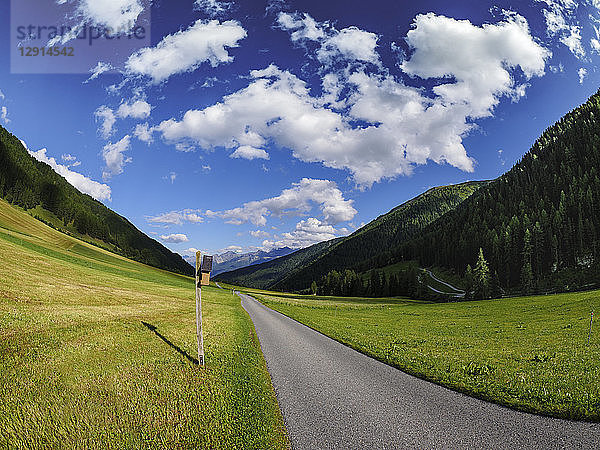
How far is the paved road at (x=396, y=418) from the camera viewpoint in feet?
21.5

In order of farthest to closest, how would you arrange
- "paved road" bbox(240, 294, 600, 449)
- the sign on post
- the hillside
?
the hillside
the sign on post
"paved road" bbox(240, 294, 600, 449)

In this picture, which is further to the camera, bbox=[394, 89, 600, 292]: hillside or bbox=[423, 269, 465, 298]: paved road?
bbox=[423, 269, 465, 298]: paved road

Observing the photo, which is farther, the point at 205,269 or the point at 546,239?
the point at 546,239

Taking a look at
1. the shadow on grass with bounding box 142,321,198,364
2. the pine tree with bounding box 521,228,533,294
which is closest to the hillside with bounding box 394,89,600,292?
the pine tree with bounding box 521,228,533,294

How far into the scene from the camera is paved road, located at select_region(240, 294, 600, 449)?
6.55 meters

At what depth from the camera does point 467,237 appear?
179875mm

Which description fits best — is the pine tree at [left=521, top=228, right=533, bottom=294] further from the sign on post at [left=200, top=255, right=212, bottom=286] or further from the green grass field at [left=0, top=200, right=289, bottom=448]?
the sign on post at [left=200, top=255, right=212, bottom=286]

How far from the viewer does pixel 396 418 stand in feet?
25.5

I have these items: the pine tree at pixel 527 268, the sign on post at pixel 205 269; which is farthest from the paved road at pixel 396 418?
the pine tree at pixel 527 268

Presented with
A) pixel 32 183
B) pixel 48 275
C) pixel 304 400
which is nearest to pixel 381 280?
pixel 48 275

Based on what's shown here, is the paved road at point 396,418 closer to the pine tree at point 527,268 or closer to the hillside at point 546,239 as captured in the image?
the hillside at point 546,239

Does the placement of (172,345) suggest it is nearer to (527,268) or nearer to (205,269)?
(205,269)

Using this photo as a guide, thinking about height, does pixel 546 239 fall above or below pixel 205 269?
above

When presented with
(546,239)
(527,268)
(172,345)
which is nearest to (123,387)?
Answer: (172,345)
